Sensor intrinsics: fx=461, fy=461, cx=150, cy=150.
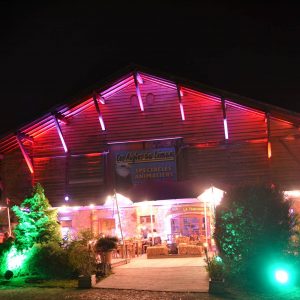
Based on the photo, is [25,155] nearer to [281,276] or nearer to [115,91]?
[115,91]

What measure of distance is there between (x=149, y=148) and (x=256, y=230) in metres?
9.18

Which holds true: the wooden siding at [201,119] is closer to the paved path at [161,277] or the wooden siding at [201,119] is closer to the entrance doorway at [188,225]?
the entrance doorway at [188,225]

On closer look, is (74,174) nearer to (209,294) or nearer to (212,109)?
(212,109)

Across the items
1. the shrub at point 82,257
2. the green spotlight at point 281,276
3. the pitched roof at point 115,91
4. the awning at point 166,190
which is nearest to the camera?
the green spotlight at point 281,276

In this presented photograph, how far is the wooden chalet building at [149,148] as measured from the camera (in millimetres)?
20328

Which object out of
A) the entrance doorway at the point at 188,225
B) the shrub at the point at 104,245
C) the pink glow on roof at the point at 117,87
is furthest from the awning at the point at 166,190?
the pink glow on roof at the point at 117,87

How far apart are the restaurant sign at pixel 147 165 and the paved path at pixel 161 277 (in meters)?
4.44

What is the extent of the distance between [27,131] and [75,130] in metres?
2.27

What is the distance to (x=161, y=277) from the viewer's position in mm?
15078

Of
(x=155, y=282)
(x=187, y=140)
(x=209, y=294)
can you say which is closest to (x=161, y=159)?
(x=187, y=140)

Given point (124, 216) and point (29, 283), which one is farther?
point (124, 216)

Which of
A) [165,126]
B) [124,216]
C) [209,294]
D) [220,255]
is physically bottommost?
[209,294]

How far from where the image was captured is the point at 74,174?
22.2m

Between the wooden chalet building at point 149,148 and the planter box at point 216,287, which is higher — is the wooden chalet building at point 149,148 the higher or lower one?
the higher one
